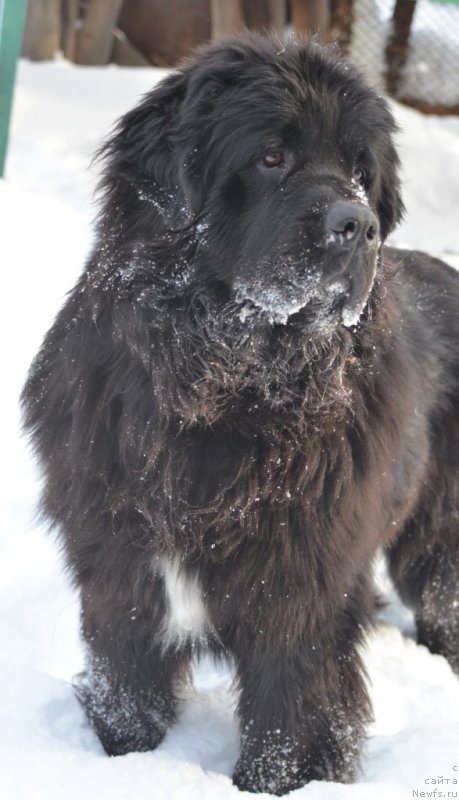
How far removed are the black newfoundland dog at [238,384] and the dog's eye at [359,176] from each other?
0.03 meters

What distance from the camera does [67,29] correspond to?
8.25m

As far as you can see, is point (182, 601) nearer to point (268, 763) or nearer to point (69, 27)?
point (268, 763)

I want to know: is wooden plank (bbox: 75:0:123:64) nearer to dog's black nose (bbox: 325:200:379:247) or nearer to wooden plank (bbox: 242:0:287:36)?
wooden plank (bbox: 242:0:287:36)

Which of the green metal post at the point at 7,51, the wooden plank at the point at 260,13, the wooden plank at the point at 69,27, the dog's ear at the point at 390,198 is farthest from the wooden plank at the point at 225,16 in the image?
the dog's ear at the point at 390,198

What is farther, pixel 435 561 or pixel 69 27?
pixel 69 27

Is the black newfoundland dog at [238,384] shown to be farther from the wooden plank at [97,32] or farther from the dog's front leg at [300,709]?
the wooden plank at [97,32]

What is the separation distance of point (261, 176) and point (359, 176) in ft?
1.10

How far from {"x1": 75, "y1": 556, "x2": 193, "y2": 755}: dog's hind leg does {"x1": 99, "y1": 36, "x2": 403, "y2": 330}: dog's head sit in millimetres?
826

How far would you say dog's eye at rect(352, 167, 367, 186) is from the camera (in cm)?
265

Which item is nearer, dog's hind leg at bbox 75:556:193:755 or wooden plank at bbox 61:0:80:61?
dog's hind leg at bbox 75:556:193:755

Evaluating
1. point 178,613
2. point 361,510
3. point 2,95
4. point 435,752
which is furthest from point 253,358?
point 2,95

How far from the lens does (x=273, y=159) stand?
2.51m

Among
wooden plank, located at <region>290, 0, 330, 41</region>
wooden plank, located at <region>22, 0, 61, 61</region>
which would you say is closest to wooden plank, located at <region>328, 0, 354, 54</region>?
wooden plank, located at <region>290, 0, 330, 41</region>

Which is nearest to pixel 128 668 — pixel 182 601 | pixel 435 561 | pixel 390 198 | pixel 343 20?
pixel 182 601
